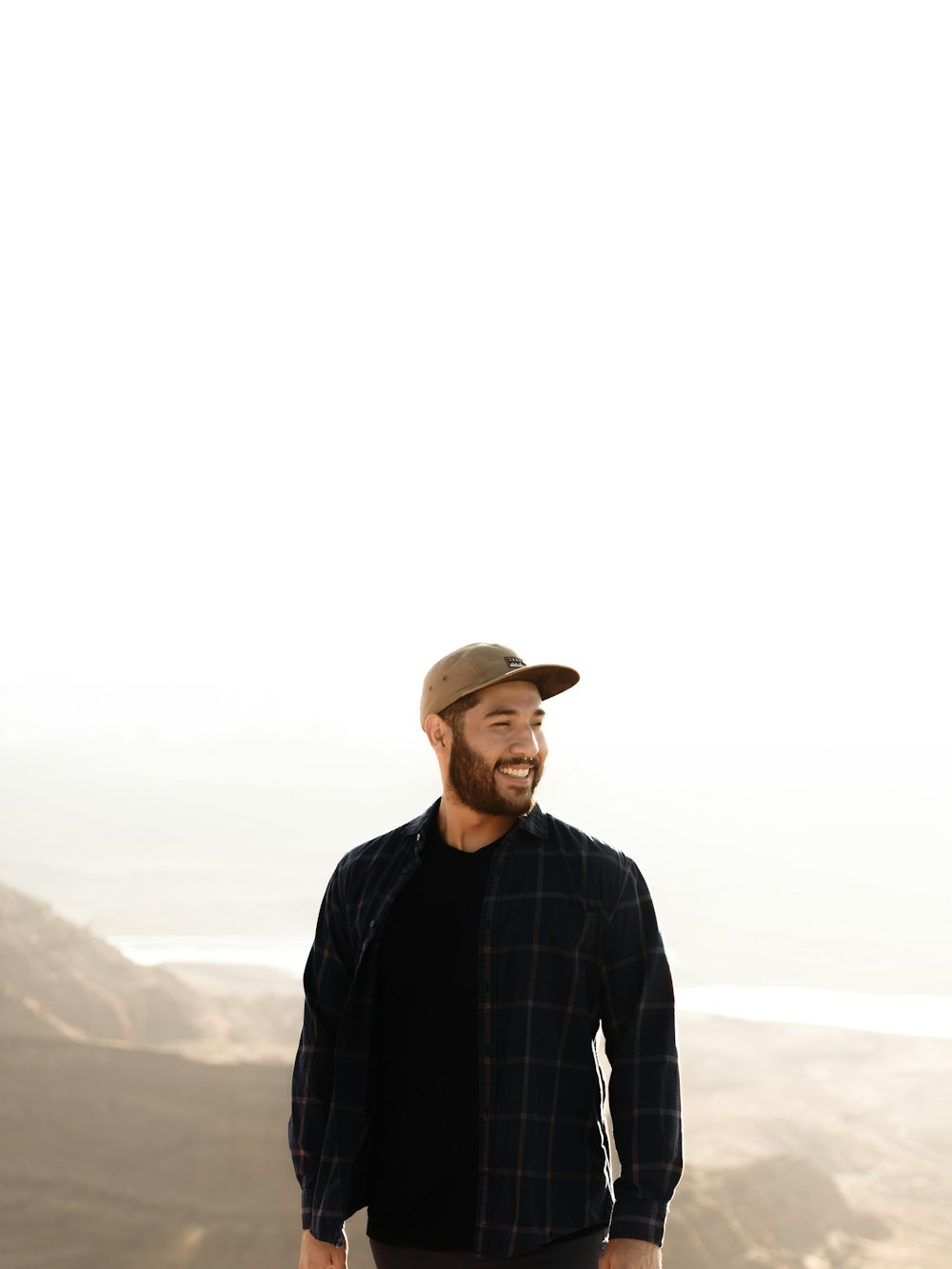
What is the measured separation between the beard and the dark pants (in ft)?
2.40

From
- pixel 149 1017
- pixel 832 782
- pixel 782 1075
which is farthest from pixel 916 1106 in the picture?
pixel 832 782

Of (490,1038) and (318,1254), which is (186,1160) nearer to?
(318,1254)

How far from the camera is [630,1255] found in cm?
204

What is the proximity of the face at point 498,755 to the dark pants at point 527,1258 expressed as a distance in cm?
73

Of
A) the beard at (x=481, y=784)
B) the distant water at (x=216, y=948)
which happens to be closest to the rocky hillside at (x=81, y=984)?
the distant water at (x=216, y=948)

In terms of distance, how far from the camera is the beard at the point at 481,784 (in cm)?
228

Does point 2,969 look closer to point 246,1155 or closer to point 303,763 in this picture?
point 246,1155

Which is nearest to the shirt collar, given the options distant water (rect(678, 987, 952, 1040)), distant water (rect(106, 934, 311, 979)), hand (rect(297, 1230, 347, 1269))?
hand (rect(297, 1230, 347, 1269))

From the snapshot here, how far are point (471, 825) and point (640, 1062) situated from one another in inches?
20.7

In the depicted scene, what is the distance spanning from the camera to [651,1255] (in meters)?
2.05

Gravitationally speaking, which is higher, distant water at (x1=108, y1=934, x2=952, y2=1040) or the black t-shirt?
the black t-shirt

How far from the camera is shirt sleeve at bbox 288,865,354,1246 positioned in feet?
7.66

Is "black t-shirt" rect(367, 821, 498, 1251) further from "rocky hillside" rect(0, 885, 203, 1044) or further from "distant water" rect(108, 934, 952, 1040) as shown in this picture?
"distant water" rect(108, 934, 952, 1040)

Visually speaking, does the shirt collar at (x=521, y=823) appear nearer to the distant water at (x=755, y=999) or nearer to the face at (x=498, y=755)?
the face at (x=498, y=755)
